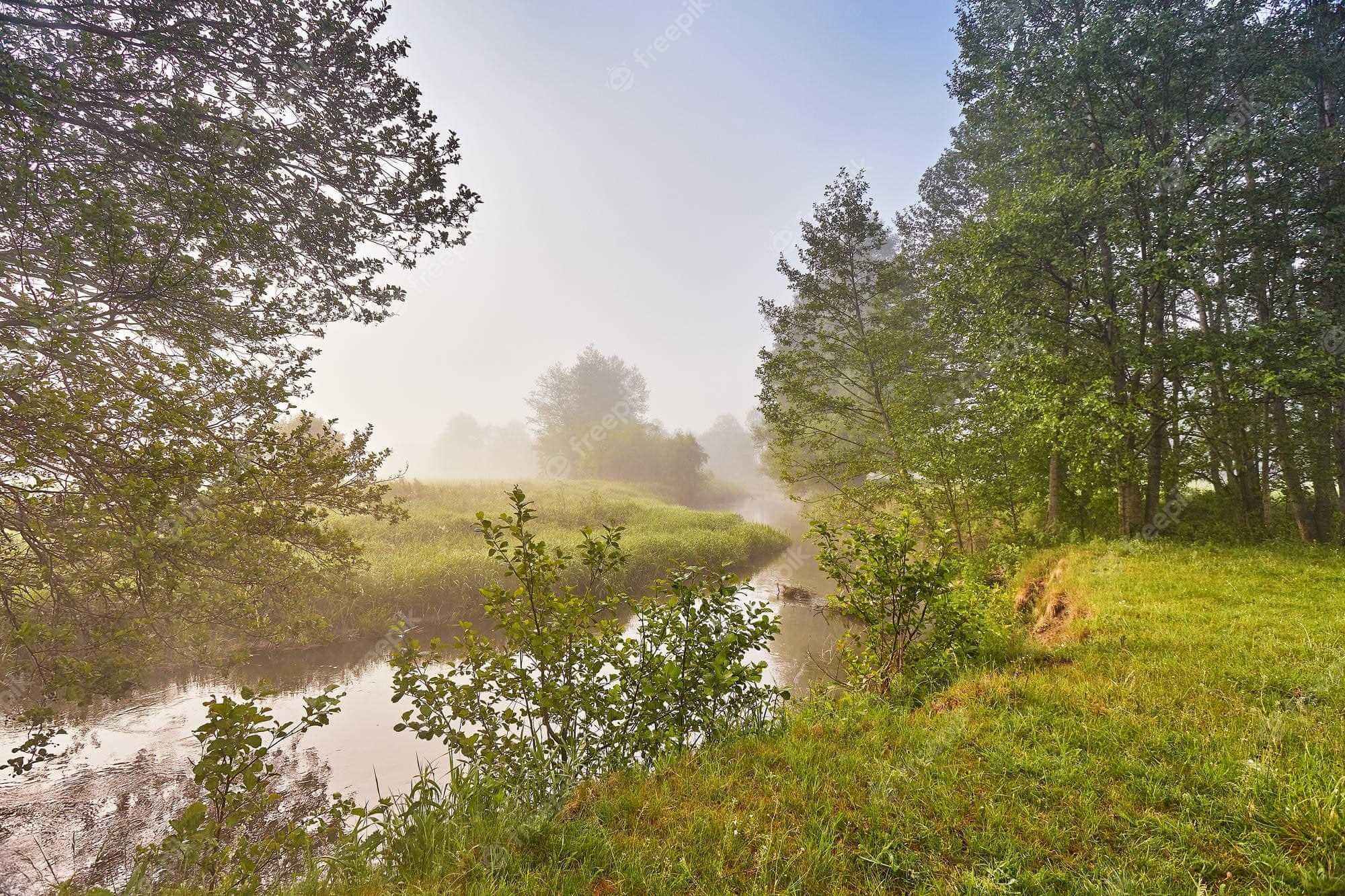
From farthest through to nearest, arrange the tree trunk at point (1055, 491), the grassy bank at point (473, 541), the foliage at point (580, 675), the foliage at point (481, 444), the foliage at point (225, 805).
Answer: the foliage at point (481, 444), the tree trunk at point (1055, 491), the grassy bank at point (473, 541), the foliage at point (580, 675), the foliage at point (225, 805)

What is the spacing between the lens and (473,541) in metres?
16.1

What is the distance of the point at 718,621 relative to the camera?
4812mm

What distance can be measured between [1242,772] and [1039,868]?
1813mm

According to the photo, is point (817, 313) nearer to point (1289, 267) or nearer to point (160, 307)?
point (1289, 267)

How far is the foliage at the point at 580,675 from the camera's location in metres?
3.92

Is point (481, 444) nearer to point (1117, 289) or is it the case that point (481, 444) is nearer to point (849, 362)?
point (849, 362)

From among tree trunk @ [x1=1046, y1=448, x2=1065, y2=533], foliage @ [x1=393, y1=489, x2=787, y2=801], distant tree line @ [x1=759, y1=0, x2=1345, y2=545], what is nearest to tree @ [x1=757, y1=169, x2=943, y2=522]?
distant tree line @ [x1=759, y1=0, x2=1345, y2=545]

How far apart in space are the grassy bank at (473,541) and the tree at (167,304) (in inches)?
108

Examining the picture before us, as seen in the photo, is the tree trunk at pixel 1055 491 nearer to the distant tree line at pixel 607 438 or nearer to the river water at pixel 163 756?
the river water at pixel 163 756

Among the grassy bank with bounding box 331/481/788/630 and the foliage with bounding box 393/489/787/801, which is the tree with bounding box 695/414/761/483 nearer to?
the grassy bank with bounding box 331/481/788/630

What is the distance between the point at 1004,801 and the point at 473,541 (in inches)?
618

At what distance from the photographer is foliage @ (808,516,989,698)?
5.53m

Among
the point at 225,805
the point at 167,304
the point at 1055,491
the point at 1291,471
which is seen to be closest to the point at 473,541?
the point at 167,304

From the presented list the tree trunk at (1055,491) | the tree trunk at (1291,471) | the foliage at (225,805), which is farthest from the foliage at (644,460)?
the foliage at (225,805)
